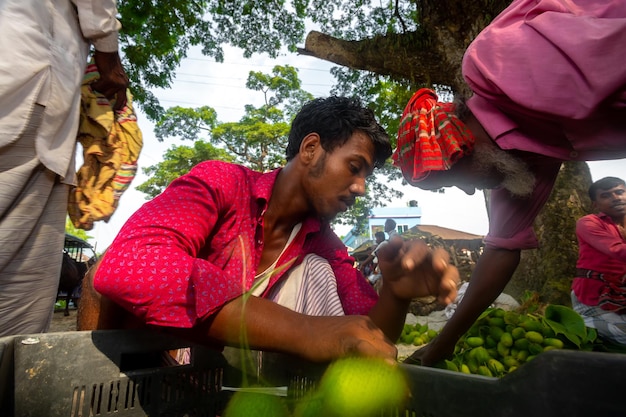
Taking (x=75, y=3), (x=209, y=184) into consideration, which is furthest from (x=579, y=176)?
(x=75, y=3)

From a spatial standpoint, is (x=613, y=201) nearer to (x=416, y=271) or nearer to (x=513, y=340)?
(x=513, y=340)

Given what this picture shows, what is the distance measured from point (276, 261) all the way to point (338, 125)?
637 millimetres

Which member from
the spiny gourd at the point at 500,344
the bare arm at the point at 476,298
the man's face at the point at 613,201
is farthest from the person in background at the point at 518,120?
the man's face at the point at 613,201

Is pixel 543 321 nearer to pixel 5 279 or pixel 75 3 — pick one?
pixel 5 279

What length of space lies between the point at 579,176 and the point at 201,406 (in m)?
4.95

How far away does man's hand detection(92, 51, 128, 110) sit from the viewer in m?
1.60

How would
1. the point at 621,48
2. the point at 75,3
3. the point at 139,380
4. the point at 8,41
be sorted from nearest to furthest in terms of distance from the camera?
the point at 139,380
the point at 621,48
the point at 8,41
the point at 75,3

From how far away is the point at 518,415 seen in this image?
0.58 metres

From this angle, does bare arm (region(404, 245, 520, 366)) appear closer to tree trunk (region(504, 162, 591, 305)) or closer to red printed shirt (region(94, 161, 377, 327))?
red printed shirt (region(94, 161, 377, 327))

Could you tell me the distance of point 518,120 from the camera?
1.42 metres

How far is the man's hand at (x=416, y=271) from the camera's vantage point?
0.98m

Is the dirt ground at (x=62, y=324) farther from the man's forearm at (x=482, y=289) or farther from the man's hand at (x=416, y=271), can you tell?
the man's hand at (x=416, y=271)

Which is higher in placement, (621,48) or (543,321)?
(621,48)

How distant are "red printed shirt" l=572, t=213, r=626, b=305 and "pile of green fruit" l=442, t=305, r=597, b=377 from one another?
52.5 inches
